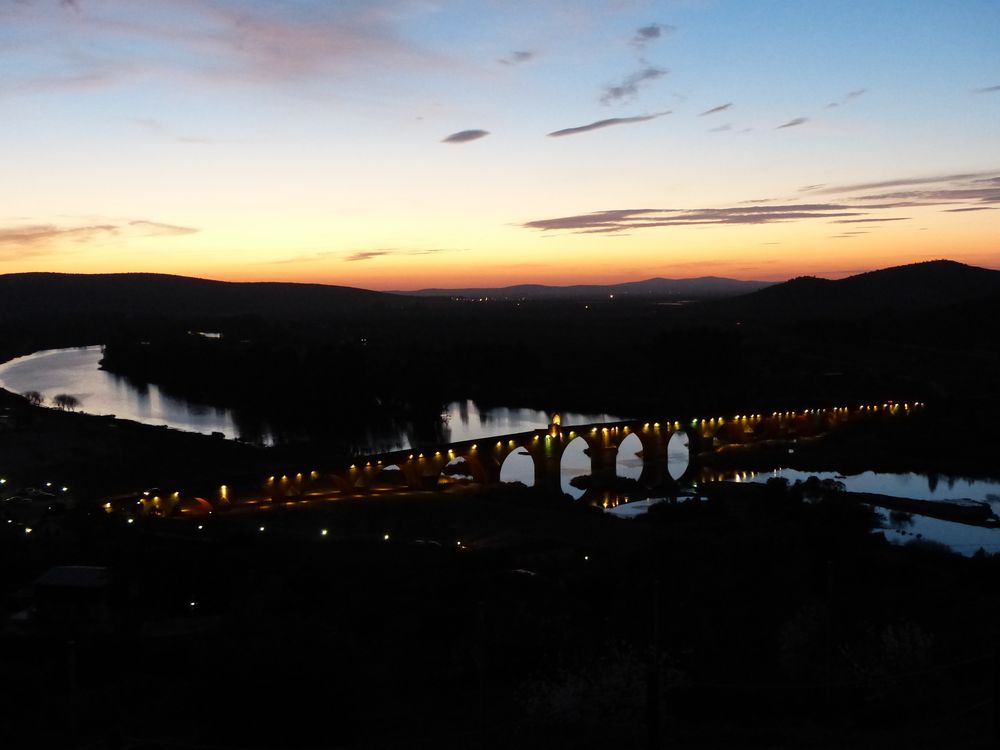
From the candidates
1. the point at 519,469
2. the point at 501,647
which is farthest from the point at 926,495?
the point at 501,647

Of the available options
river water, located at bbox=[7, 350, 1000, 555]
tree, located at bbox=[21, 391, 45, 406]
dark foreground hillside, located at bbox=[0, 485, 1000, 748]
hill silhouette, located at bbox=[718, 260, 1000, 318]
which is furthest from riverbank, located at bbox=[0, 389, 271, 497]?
hill silhouette, located at bbox=[718, 260, 1000, 318]

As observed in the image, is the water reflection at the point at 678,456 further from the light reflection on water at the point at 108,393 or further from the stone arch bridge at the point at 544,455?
the light reflection on water at the point at 108,393

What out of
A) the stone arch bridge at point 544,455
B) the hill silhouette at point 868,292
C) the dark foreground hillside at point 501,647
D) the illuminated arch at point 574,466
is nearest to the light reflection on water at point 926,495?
the stone arch bridge at point 544,455

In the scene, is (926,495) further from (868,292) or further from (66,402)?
(868,292)

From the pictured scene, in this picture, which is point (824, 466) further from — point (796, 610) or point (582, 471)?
point (796, 610)

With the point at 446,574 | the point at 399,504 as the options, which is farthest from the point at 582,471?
the point at 446,574

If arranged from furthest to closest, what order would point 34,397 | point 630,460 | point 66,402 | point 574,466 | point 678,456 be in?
point 34,397
point 66,402
point 678,456
point 630,460
point 574,466
